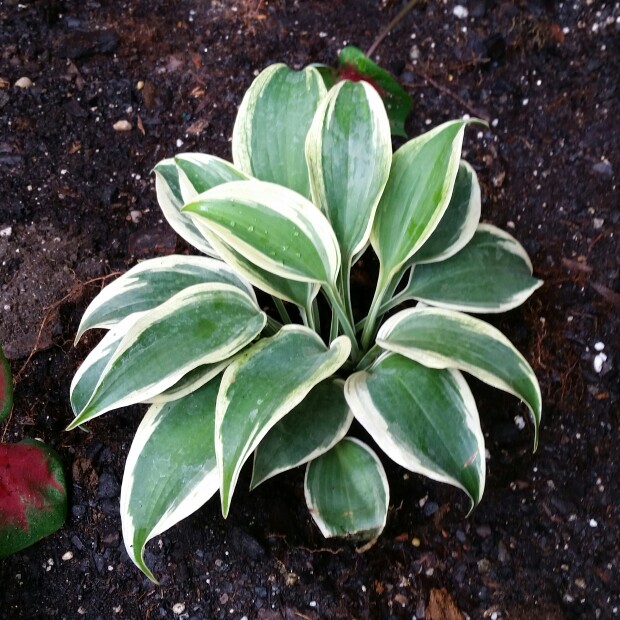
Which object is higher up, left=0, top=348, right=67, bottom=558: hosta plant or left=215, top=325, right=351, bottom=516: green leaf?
left=215, top=325, right=351, bottom=516: green leaf

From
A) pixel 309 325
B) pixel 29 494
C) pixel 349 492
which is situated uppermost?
pixel 309 325

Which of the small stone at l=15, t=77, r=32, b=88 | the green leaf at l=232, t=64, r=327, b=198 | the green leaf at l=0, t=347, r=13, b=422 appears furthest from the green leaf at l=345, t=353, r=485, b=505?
the small stone at l=15, t=77, r=32, b=88

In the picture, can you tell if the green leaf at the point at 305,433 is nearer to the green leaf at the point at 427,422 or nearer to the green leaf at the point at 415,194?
the green leaf at the point at 427,422

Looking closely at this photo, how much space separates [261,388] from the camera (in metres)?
0.89

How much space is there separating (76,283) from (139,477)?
0.49 m

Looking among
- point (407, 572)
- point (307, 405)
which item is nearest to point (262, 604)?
point (407, 572)

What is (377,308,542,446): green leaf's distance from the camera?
2.99 feet

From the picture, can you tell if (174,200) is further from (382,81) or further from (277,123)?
(382,81)

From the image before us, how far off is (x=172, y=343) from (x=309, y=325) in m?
0.28

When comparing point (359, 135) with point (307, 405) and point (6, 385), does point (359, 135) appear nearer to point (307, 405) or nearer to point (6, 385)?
point (307, 405)

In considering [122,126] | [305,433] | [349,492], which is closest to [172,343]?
[305,433]

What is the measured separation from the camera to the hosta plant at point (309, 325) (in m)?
0.91

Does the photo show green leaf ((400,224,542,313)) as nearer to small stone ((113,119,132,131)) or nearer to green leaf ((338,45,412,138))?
green leaf ((338,45,412,138))

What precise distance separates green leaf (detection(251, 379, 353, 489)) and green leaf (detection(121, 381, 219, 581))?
0.09m
